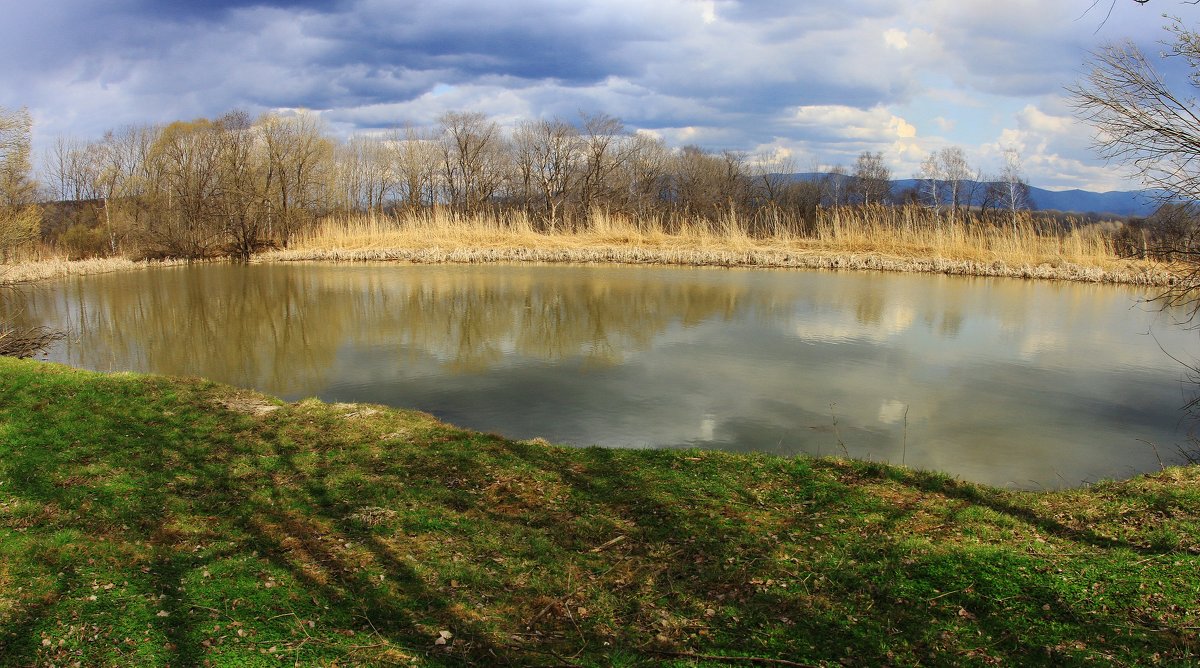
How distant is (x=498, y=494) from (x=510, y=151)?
3913cm

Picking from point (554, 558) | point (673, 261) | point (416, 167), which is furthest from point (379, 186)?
point (554, 558)

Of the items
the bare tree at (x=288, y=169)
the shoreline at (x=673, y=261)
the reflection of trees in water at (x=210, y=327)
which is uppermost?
the bare tree at (x=288, y=169)

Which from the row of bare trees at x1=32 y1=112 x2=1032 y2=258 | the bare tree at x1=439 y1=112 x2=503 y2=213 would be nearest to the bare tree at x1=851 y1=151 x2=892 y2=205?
the row of bare trees at x1=32 y1=112 x2=1032 y2=258

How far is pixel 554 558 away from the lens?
4.08m

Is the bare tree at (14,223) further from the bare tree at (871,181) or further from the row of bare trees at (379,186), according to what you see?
the bare tree at (871,181)

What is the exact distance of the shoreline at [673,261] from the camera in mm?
20375

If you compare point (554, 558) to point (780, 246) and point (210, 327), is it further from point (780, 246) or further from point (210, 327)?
point (780, 246)

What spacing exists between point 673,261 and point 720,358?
14.0 meters

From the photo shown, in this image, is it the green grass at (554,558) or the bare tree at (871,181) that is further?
the bare tree at (871,181)

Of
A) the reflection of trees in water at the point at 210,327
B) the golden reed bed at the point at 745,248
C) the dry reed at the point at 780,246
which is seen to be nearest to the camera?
the reflection of trees in water at the point at 210,327

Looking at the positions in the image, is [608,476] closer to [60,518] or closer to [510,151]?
[60,518]

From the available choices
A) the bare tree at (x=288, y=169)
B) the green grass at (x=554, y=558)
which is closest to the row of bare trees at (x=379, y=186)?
the bare tree at (x=288, y=169)

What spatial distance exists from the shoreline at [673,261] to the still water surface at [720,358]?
1.89 metres

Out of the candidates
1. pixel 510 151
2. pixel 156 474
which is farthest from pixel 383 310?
pixel 510 151
